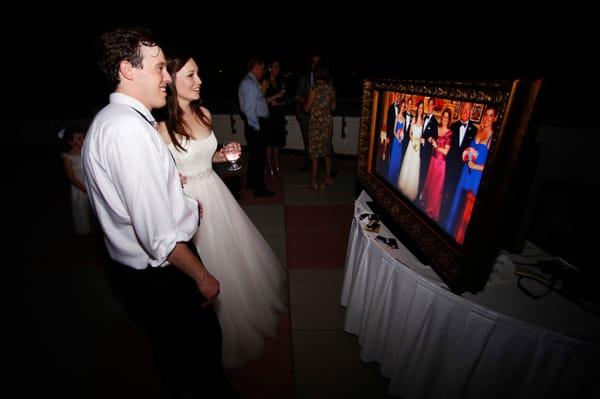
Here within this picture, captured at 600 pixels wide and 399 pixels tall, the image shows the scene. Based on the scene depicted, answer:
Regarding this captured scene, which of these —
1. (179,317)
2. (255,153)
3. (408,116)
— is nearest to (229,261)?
(179,317)

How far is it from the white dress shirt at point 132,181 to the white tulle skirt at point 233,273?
0.97 metres

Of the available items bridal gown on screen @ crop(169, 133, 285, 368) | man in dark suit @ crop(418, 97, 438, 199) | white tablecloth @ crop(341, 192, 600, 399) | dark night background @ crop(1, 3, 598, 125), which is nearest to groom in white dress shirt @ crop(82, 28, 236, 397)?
bridal gown on screen @ crop(169, 133, 285, 368)

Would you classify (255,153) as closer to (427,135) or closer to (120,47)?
(427,135)

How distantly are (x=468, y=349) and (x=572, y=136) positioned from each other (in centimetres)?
585

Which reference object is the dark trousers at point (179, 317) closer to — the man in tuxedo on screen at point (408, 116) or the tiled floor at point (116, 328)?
the tiled floor at point (116, 328)

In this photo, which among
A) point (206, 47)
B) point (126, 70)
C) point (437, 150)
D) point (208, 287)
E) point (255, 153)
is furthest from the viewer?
point (206, 47)

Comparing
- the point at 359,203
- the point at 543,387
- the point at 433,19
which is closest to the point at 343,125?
the point at 359,203

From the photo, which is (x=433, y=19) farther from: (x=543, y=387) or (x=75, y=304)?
(x=75, y=304)

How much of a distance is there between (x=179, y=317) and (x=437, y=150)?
159cm

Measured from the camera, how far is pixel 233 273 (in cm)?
243

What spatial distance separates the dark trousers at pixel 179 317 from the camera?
148 centimetres

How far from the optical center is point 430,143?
172cm

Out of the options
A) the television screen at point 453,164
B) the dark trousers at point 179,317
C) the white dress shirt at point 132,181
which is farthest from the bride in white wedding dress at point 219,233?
the television screen at point 453,164

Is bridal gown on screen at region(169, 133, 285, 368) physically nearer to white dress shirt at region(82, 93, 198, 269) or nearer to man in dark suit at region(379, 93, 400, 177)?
white dress shirt at region(82, 93, 198, 269)
